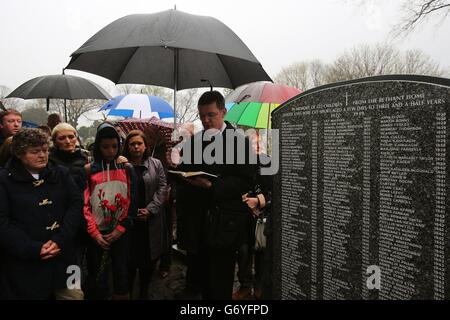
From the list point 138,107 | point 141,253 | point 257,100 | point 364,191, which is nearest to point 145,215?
point 141,253

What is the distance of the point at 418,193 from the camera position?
6.51ft

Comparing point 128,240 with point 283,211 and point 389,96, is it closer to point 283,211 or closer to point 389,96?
point 283,211

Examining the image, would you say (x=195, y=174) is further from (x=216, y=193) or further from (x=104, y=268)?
(x=104, y=268)

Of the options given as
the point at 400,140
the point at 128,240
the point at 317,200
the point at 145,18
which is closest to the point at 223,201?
the point at 317,200

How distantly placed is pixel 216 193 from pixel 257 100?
9.97 feet

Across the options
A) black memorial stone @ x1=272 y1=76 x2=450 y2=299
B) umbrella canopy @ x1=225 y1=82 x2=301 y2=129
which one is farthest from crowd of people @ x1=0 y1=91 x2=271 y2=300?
umbrella canopy @ x1=225 y1=82 x2=301 y2=129

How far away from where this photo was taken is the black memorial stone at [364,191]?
→ 1.93 meters

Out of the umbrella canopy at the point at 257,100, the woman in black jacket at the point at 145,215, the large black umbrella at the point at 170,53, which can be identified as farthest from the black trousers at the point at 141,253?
the umbrella canopy at the point at 257,100

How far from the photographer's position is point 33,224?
2559 mm

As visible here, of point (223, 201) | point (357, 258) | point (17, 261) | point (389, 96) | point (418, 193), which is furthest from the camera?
point (223, 201)

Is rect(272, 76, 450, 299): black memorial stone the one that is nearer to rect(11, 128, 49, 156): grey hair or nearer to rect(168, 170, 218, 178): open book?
rect(168, 170, 218, 178): open book

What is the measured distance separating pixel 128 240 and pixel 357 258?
1.99 m
